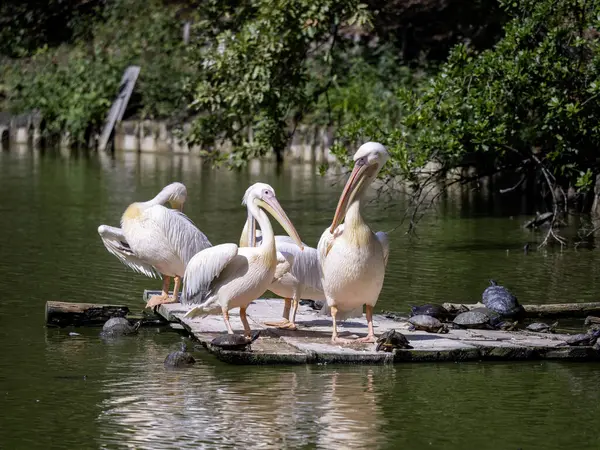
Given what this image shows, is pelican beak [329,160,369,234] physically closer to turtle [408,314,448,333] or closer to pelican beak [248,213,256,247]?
pelican beak [248,213,256,247]

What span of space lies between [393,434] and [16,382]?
2756 mm

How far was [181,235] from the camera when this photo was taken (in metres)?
10.5

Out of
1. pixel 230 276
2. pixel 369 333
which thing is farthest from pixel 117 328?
pixel 369 333

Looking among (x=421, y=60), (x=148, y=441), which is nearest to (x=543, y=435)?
(x=148, y=441)

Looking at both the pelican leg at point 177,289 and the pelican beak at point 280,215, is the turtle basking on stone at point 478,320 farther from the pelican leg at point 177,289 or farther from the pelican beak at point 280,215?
the pelican leg at point 177,289

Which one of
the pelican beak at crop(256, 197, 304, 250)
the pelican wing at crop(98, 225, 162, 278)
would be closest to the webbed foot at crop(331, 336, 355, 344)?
the pelican beak at crop(256, 197, 304, 250)

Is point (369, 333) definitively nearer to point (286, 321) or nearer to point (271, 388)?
point (286, 321)

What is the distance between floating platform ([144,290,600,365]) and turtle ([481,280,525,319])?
61 centimetres

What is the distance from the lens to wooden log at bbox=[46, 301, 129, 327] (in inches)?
392

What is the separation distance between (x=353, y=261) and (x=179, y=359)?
1.49 metres

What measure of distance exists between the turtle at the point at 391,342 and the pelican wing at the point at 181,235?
2.43 meters

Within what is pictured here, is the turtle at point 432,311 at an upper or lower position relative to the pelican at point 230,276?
lower

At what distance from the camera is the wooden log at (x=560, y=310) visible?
10.4 m

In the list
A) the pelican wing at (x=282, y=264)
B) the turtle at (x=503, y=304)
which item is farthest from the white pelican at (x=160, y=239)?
the turtle at (x=503, y=304)
